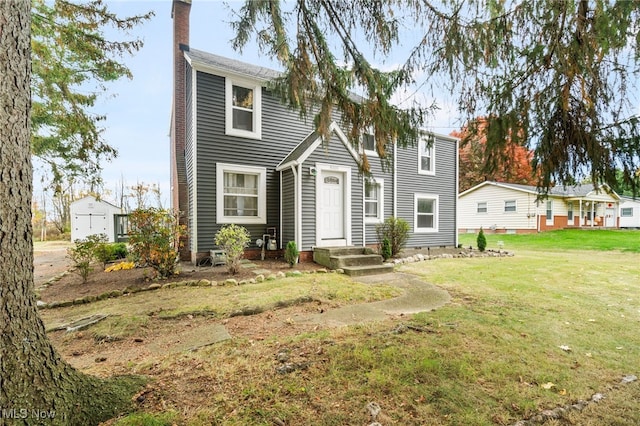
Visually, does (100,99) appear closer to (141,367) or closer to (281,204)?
(281,204)

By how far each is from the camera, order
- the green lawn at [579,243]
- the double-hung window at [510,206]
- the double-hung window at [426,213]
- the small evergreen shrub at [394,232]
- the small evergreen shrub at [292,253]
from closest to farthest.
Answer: the small evergreen shrub at [292,253] < the small evergreen shrub at [394,232] < the double-hung window at [426,213] < the green lawn at [579,243] < the double-hung window at [510,206]

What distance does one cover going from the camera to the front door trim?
891 centimetres

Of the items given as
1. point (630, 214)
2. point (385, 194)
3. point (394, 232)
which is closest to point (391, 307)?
point (394, 232)

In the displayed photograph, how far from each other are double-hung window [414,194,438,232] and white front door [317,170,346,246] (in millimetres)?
4518

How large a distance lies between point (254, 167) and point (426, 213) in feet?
25.5

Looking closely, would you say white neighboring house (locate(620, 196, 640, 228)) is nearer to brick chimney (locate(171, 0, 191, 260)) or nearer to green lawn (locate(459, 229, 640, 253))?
green lawn (locate(459, 229, 640, 253))

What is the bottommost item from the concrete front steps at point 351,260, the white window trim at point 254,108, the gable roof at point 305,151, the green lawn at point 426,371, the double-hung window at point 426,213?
the green lawn at point 426,371

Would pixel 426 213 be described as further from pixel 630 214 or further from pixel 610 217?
pixel 630 214

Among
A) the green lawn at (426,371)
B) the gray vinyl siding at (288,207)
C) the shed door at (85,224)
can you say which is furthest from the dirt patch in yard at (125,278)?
the shed door at (85,224)

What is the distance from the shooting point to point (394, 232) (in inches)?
411

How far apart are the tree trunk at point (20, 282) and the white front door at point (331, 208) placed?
23.8 ft

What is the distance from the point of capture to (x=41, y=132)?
10.5 meters

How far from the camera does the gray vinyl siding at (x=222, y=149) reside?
859 centimetres

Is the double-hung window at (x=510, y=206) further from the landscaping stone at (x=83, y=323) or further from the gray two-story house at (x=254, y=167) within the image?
the landscaping stone at (x=83, y=323)
